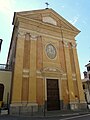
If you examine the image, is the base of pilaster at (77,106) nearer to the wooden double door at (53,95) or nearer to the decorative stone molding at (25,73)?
the wooden double door at (53,95)

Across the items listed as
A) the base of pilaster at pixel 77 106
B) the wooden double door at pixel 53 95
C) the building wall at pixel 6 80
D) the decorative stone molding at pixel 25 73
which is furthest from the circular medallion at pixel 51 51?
the base of pilaster at pixel 77 106

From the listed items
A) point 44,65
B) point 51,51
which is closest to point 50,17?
point 51,51

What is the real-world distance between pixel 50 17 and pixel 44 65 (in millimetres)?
6809

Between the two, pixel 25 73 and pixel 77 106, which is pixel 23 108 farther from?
pixel 77 106

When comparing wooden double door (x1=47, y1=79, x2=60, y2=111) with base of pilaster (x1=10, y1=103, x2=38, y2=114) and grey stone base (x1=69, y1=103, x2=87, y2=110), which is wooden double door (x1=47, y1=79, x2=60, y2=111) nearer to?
grey stone base (x1=69, y1=103, x2=87, y2=110)

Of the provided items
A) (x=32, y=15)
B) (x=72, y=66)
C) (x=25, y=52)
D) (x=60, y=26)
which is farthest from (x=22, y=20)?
(x=72, y=66)

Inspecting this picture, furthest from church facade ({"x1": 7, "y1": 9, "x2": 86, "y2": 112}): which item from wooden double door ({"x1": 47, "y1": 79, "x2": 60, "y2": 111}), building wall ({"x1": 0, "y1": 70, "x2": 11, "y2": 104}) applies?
building wall ({"x1": 0, "y1": 70, "x2": 11, "y2": 104})

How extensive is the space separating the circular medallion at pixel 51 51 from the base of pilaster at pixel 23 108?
5.58 meters

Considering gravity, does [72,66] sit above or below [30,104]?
above

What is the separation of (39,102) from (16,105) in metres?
2.27

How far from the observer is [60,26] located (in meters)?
17.5

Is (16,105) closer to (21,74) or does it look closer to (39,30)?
(21,74)

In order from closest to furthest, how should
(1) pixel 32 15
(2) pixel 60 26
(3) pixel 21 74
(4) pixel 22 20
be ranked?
1. (3) pixel 21 74
2. (4) pixel 22 20
3. (1) pixel 32 15
4. (2) pixel 60 26

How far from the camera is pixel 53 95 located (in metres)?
14.1
